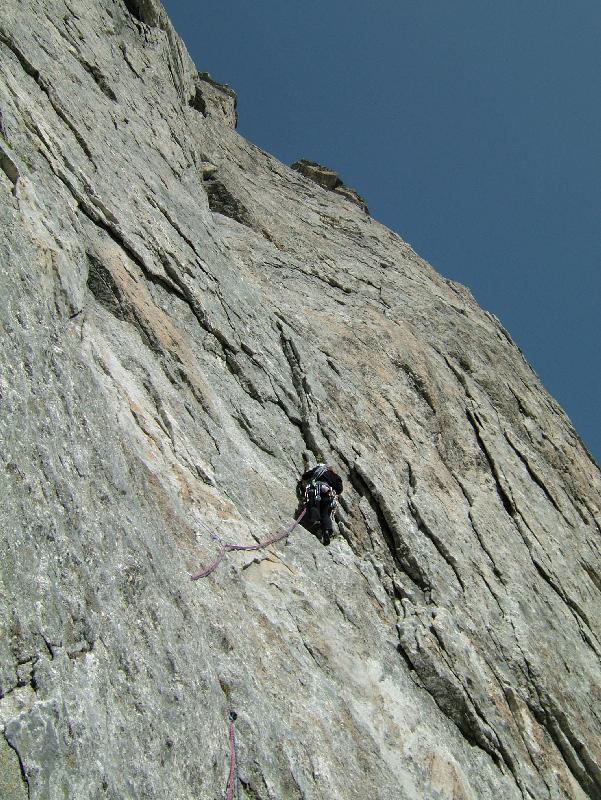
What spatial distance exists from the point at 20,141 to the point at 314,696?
8791mm

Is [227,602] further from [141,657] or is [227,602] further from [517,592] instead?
[517,592]

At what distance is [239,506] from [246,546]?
0.84m

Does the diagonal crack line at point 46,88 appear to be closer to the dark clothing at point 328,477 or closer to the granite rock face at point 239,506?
the granite rock face at point 239,506

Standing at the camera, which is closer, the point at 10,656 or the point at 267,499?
the point at 10,656

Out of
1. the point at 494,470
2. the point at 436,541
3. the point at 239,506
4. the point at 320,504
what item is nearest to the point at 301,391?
the point at 320,504

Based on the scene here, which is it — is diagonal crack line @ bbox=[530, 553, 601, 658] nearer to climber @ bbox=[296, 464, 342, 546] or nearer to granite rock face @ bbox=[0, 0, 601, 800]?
granite rock face @ bbox=[0, 0, 601, 800]

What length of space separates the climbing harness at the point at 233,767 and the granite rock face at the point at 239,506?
0.10 meters

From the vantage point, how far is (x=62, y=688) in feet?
16.9

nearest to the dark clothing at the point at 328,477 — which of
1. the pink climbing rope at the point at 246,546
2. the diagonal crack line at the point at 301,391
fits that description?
the pink climbing rope at the point at 246,546

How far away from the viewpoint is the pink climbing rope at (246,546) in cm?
770

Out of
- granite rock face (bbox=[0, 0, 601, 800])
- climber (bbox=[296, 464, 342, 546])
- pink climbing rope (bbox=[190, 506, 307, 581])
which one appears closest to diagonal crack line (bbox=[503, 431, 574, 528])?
granite rock face (bbox=[0, 0, 601, 800])

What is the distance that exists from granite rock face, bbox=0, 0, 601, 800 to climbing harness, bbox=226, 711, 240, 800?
98 mm

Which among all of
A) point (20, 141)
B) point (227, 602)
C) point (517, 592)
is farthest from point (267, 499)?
point (20, 141)

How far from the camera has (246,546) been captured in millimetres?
9008
